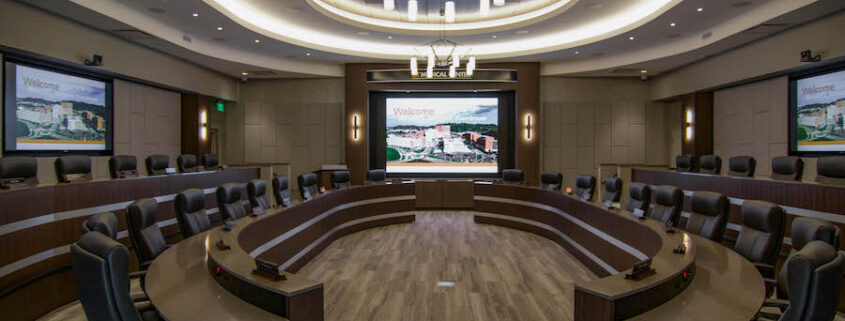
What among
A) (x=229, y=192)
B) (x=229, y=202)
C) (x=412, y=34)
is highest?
(x=412, y=34)

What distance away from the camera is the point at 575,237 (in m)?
4.92

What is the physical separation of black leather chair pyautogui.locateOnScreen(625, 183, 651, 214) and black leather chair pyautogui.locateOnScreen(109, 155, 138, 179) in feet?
19.8

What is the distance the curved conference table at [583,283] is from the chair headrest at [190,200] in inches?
18.2

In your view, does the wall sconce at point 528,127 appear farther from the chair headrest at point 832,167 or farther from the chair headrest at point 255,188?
the chair headrest at point 255,188

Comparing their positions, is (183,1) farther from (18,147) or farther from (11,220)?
(11,220)

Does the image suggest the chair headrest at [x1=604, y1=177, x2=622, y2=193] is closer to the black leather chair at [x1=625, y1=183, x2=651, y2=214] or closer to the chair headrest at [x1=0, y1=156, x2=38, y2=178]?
the black leather chair at [x1=625, y1=183, x2=651, y2=214]

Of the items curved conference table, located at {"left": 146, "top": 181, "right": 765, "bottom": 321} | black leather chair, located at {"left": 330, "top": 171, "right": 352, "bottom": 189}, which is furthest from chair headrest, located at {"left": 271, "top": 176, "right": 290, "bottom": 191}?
black leather chair, located at {"left": 330, "top": 171, "right": 352, "bottom": 189}

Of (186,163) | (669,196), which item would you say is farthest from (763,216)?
(186,163)

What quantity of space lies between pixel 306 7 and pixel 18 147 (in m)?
4.54

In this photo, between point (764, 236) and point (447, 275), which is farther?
point (447, 275)

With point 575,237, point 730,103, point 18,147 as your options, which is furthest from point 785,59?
point 18,147

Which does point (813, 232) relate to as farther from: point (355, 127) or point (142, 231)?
point (355, 127)

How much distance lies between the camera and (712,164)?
6.34 m

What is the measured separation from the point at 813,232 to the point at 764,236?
684mm
